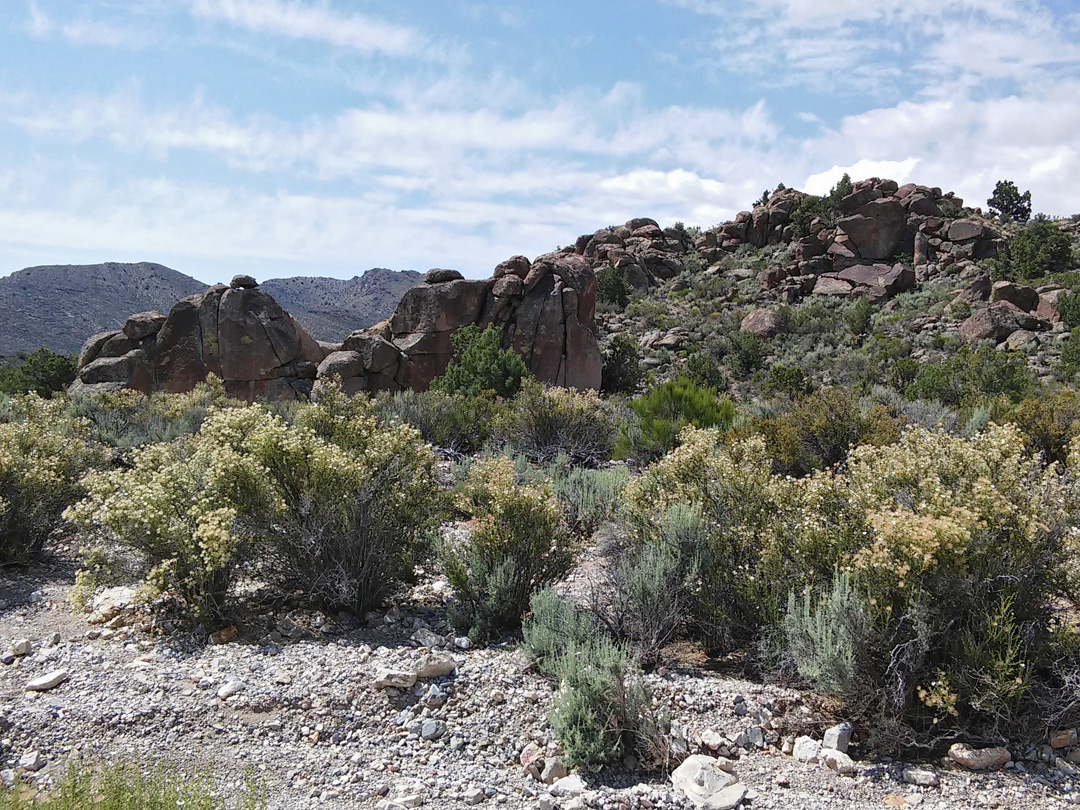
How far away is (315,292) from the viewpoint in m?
96.1

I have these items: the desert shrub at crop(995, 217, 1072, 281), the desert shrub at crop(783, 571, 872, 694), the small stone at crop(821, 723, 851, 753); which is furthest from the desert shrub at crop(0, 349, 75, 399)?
the desert shrub at crop(995, 217, 1072, 281)

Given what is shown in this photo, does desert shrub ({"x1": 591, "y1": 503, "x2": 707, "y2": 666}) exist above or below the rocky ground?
above

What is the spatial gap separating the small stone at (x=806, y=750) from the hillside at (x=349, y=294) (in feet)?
223

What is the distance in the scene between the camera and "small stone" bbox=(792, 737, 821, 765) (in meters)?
3.57

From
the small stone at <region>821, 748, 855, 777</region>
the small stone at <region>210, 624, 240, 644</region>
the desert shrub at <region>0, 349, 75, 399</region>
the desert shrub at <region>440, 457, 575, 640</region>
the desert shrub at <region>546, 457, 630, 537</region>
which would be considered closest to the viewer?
the small stone at <region>821, 748, 855, 777</region>

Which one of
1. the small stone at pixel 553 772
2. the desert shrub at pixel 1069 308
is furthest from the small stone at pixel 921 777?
the desert shrub at pixel 1069 308

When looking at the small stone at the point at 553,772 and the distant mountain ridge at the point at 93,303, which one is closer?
the small stone at the point at 553,772

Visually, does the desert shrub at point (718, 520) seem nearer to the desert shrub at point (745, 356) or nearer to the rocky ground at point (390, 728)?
the rocky ground at point (390, 728)

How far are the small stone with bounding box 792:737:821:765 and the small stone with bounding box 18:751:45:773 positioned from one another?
13.3 ft

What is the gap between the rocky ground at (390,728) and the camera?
335 centimetres

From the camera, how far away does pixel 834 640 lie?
381 centimetres

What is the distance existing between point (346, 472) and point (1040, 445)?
9.45 metres

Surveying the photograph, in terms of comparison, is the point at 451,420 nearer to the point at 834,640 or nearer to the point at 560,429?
the point at 560,429

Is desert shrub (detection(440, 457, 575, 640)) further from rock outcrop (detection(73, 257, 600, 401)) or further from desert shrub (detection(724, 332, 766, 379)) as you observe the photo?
desert shrub (detection(724, 332, 766, 379))
